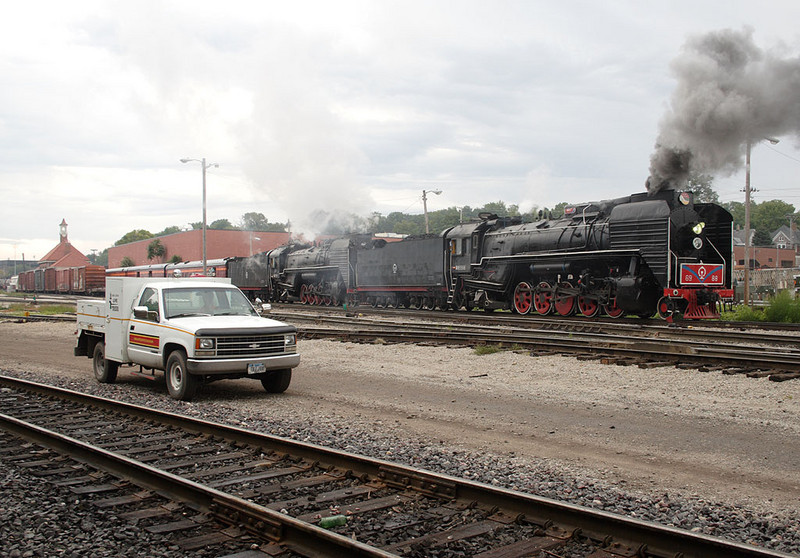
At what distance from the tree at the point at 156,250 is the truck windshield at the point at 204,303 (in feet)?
251

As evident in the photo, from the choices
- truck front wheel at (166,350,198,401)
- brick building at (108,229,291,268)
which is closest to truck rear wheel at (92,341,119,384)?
truck front wheel at (166,350,198,401)

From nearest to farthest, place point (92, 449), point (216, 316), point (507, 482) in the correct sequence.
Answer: point (507, 482)
point (92, 449)
point (216, 316)

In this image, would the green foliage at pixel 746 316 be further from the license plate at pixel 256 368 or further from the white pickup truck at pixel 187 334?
the license plate at pixel 256 368

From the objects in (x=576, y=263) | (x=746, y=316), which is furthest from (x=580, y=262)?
(x=746, y=316)

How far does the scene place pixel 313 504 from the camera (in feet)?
16.2

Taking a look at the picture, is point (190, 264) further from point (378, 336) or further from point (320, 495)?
point (320, 495)

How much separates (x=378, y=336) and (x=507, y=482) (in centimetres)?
1144

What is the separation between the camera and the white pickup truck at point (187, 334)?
372 inches

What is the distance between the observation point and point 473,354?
13.8 metres

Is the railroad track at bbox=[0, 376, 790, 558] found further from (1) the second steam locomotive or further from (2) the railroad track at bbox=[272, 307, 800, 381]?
(1) the second steam locomotive

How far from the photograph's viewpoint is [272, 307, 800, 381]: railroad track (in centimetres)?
1124

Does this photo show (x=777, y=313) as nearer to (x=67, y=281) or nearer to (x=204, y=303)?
(x=204, y=303)

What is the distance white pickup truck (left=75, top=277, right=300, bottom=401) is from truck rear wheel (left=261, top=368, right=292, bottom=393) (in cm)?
2

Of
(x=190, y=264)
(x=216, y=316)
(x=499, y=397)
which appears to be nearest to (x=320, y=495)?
(x=499, y=397)
